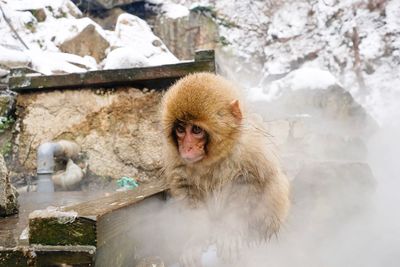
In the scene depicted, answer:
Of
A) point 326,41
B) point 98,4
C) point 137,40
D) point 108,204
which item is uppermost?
point 98,4

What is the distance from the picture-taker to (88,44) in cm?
878

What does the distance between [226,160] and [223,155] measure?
0.03m

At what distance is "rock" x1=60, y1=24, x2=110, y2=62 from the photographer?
852 cm

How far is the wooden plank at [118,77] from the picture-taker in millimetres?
3706

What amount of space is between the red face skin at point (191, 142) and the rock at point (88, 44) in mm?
6886

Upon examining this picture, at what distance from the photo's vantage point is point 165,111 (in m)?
2.18

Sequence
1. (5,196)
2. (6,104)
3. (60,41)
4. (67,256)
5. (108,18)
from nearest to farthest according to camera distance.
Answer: (67,256), (5,196), (6,104), (60,41), (108,18)

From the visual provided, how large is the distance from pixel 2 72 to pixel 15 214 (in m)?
2.98

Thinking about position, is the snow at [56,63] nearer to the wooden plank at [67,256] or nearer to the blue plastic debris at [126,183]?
the blue plastic debris at [126,183]

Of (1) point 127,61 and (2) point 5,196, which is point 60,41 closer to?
(1) point 127,61

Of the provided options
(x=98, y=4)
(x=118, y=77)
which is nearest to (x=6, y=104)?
(x=118, y=77)

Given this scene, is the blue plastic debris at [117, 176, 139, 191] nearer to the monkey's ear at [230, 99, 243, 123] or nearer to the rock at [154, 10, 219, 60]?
the monkey's ear at [230, 99, 243, 123]

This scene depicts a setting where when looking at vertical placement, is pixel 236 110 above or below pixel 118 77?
below

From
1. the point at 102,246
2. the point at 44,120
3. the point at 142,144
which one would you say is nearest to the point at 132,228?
the point at 102,246
